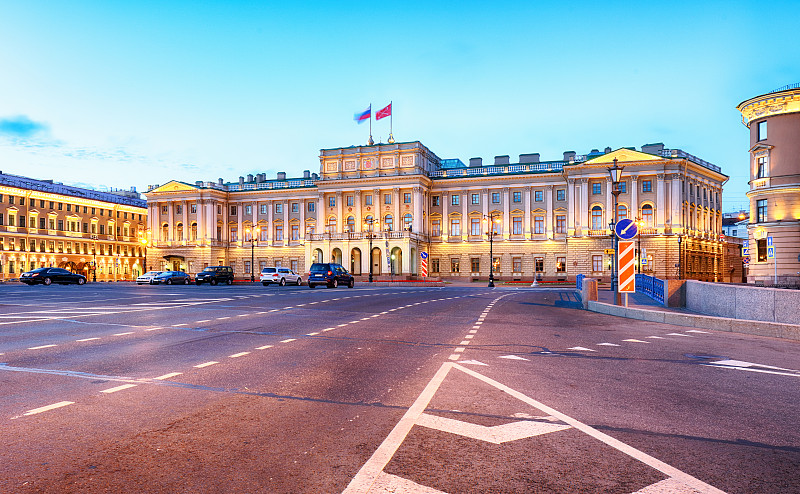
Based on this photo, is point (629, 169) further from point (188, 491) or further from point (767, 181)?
point (188, 491)

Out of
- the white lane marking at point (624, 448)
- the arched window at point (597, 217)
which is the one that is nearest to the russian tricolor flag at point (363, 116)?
the arched window at point (597, 217)

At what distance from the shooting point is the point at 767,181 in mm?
38500

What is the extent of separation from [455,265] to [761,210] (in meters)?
47.8

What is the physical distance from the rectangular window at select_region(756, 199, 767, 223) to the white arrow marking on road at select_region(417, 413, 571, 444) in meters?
40.7

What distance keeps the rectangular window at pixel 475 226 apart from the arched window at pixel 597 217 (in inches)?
633

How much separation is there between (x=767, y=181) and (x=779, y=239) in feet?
13.7

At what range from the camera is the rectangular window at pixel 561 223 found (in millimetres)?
78188

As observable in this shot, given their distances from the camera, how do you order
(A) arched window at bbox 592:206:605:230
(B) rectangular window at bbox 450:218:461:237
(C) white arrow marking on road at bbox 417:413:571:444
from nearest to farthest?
(C) white arrow marking on road at bbox 417:413:571:444 < (A) arched window at bbox 592:206:605:230 < (B) rectangular window at bbox 450:218:461:237

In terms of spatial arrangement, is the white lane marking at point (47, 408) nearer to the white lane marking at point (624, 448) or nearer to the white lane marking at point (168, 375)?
the white lane marking at point (168, 375)

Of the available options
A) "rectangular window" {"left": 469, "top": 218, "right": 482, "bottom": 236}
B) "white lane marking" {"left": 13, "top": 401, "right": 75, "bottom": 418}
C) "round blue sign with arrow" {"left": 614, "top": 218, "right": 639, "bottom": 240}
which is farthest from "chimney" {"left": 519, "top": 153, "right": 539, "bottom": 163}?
"white lane marking" {"left": 13, "top": 401, "right": 75, "bottom": 418}

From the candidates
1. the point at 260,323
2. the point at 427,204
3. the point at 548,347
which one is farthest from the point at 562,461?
the point at 427,204

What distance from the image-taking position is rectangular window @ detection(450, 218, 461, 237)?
83.6 meters

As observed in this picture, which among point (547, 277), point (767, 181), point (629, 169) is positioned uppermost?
point (629, 169)

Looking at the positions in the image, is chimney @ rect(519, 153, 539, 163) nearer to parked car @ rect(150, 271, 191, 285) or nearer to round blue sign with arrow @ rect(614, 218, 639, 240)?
parked car @ rect(150, 271, 191, 285)
